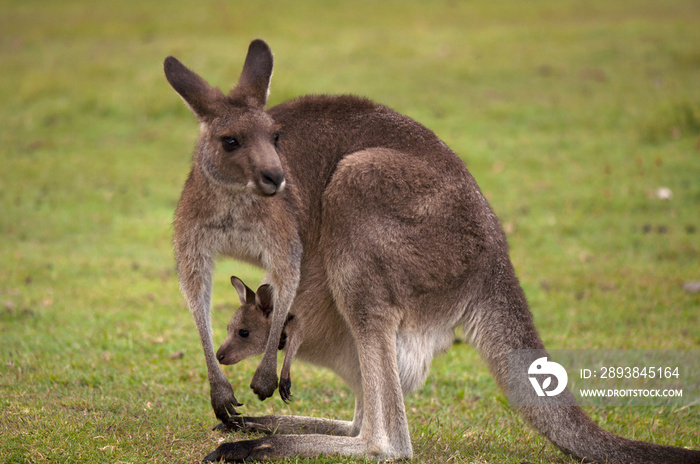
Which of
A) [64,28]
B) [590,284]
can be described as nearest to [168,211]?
[590,284]

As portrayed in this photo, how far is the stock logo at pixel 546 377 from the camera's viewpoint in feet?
13.5

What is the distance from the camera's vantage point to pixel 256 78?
4.34 m

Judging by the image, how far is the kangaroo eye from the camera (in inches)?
158

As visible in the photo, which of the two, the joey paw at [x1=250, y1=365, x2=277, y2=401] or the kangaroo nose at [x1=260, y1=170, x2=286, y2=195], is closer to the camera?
the kangaroo nose at [x1=260, y1=170, x2=286, y2=195]

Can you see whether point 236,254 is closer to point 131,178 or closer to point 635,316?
point 635,316

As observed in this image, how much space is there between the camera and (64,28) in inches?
716

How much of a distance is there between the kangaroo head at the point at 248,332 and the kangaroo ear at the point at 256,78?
1197 mm

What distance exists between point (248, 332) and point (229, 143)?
4.36 feet

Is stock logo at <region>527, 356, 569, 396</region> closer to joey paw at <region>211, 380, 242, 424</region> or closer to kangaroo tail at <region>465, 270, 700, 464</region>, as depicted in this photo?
kangaroo tail at <region>465, 270, 700, 464</region>

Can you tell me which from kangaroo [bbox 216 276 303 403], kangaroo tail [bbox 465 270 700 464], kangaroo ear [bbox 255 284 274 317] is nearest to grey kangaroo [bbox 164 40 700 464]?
→ kangaroo tail [bbox 465 270 700 464]

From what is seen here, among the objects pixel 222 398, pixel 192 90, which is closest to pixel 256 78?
pixel 192 90

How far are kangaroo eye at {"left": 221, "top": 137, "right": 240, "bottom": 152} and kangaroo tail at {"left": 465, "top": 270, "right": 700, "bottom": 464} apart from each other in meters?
1.56

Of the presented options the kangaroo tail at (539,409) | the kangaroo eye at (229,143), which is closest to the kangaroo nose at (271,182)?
the kangaroo eye at (229,143)

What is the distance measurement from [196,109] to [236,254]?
80 cm
